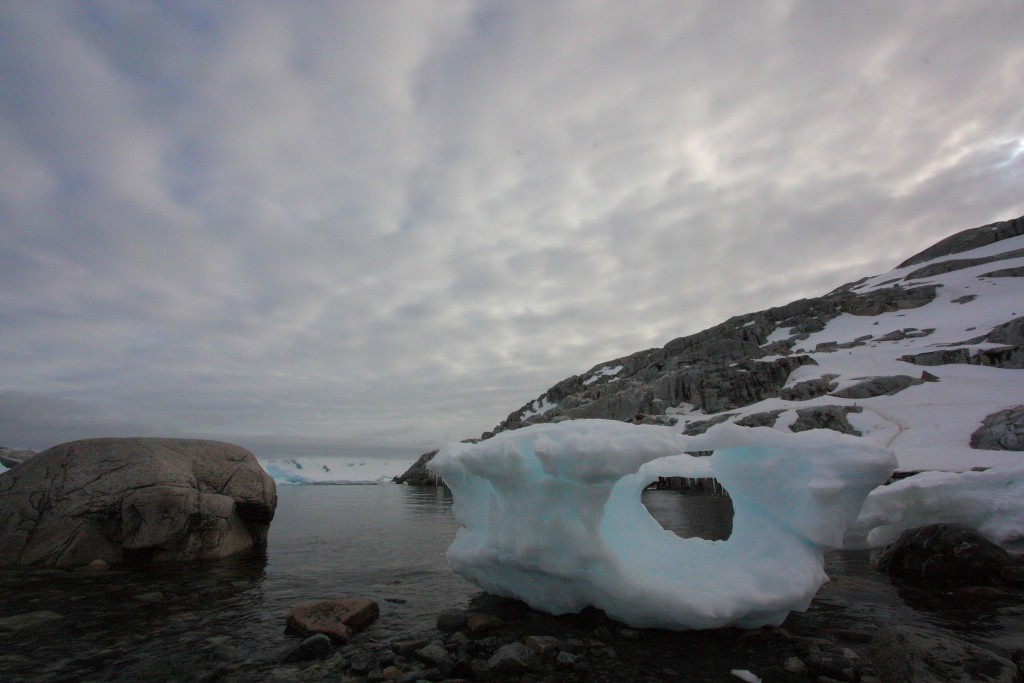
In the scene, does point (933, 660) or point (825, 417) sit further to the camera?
point (825, 417)

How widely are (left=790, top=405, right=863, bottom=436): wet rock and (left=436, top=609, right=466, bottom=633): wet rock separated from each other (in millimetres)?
43629

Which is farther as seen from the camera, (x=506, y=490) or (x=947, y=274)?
(x=947, y=274)

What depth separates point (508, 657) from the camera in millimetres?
6180

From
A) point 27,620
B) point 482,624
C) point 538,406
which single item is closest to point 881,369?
point 482,624

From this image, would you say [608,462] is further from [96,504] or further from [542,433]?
[96,504]

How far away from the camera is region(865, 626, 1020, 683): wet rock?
19.0 ft

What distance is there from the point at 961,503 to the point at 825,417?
34484mm

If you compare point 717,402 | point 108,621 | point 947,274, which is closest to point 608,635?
point 108,621

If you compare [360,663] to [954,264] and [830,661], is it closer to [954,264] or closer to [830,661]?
[830,661]

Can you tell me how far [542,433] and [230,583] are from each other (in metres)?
8.99

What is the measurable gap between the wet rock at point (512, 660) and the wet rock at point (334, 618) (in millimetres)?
2746

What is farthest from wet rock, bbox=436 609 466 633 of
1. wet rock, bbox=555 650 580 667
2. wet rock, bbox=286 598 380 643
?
wet rock, bbox=555 650 580 667

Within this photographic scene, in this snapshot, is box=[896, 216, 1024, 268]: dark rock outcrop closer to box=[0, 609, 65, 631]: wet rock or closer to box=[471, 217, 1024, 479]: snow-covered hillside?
box=[471, 217, 1024, 479]: snow-covered hillside

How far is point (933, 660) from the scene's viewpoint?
20.7 ft
